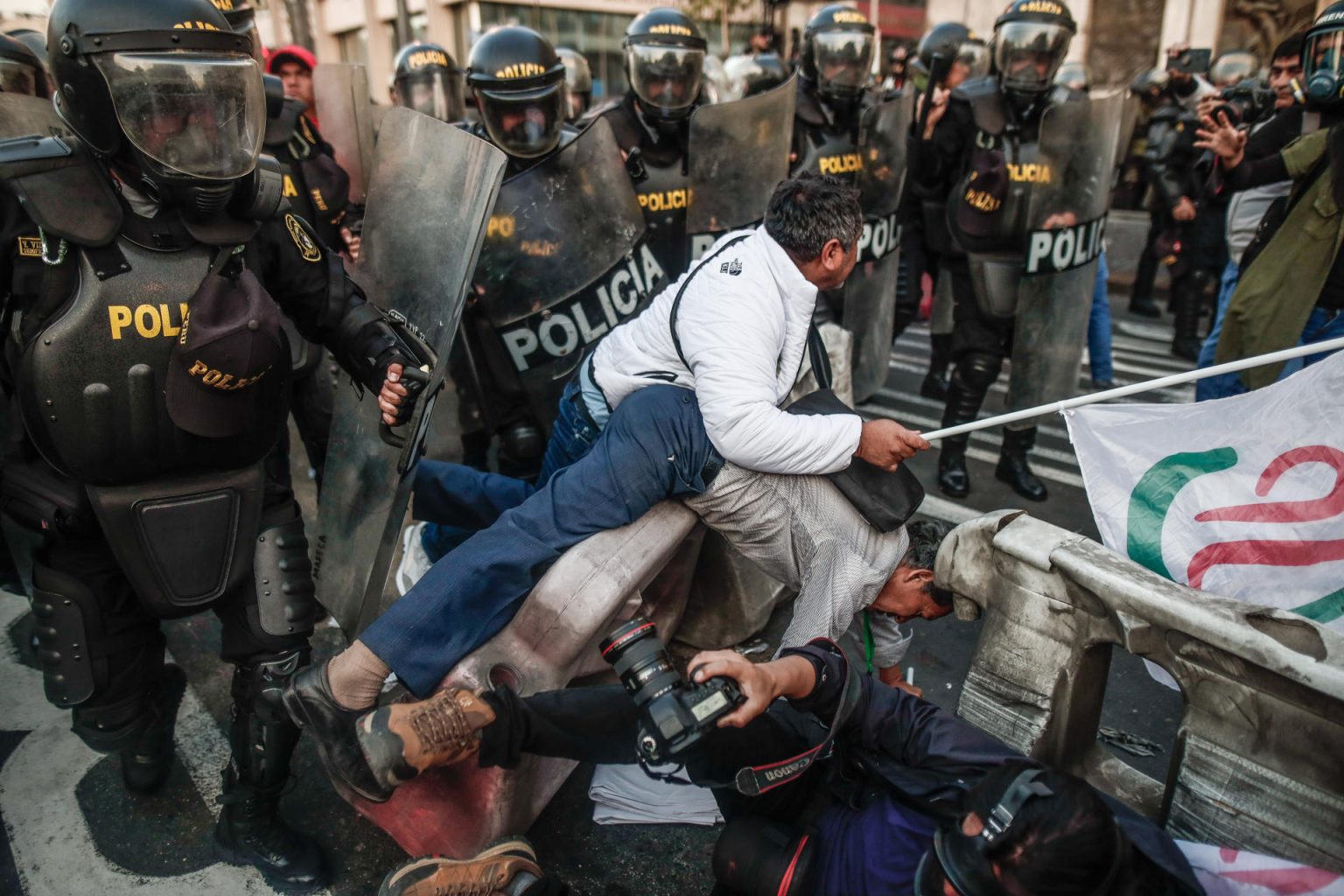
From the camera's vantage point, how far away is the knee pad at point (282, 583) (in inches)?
87.7

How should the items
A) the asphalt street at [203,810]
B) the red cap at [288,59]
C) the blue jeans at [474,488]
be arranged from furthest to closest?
the red cap at [288,59], the blue jeans at [474,488], the asphalt street at [203,810]

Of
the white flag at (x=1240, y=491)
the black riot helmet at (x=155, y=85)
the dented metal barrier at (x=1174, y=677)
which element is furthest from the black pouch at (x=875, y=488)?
the black riot helmet at (x=155, y=85)

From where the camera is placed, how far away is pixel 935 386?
611cm

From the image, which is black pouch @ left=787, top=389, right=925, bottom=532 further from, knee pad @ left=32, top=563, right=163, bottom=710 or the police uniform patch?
knee pad @ left=32, top=563, right=163, bottom=710

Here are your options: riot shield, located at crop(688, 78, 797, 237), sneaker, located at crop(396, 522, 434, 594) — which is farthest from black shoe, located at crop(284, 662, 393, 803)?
riot shield, located at crop(688, 78, 797, 237)

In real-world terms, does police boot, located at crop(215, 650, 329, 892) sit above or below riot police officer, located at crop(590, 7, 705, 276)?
below

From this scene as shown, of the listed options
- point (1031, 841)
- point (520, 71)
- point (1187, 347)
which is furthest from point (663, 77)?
point (1187, 347)

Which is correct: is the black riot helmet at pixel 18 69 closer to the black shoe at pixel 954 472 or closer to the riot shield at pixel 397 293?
the riot shield at pixel 397 293

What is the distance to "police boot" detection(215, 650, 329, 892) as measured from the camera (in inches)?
87.2

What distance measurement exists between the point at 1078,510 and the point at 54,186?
4.09m

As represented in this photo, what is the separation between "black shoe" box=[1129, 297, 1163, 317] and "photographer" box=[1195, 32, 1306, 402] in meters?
2.70

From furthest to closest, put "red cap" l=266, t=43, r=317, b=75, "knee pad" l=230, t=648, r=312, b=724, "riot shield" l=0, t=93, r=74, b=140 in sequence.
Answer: "red cap" l=266, t=43, r=317, b=75 → "riot shield" l=0, t=93, r=74, b=140 → "knee pad" l=230, t=648, r=312, b=724

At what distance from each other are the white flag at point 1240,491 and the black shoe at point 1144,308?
7226 millimetres

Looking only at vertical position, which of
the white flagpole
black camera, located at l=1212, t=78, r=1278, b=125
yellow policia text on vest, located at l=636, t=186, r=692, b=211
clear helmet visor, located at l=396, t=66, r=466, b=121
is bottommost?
the white flagpole
